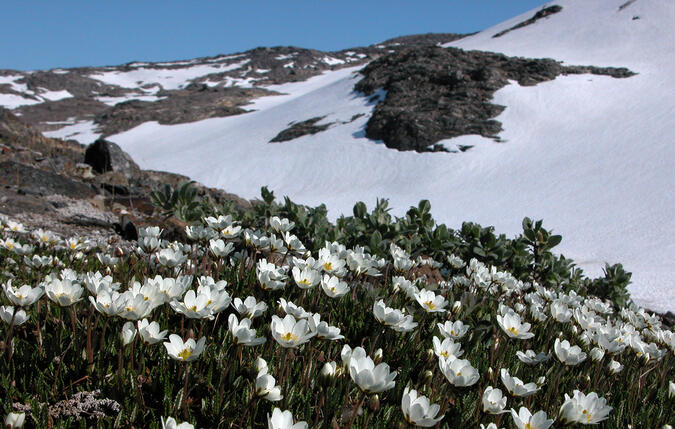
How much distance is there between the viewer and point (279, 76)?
68375 millimetres

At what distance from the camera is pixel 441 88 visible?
29.3m

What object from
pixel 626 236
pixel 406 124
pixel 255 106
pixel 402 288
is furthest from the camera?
pixel 255 106

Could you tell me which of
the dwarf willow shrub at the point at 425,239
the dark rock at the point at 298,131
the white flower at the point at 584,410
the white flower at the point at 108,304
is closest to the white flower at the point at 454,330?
the white flower at the point at 584,410

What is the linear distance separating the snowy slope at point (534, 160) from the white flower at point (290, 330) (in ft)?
27.2

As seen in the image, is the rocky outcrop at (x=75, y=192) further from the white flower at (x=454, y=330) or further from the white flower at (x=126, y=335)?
the white flower at (x=454, y=330)

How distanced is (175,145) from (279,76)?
41548 mm

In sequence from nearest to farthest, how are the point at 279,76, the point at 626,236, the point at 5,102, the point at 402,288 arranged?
the point at 402,288
the point at 626,236
the point at 5,102
the point at 279,76

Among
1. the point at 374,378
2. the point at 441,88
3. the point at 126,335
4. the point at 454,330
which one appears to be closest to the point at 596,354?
the point at 454,330

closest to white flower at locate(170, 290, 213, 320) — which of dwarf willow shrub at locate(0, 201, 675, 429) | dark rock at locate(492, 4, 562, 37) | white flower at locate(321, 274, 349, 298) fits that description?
dwarf willow shrub at locate(0, 201, 675, 429)

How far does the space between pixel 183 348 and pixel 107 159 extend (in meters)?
12.3

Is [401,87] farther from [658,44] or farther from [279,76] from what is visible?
[279,76]

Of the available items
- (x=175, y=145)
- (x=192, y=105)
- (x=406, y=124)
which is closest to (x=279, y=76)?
(x=192, y=105)

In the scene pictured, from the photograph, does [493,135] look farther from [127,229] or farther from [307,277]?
[307,277]

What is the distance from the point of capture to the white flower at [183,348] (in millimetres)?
1516
